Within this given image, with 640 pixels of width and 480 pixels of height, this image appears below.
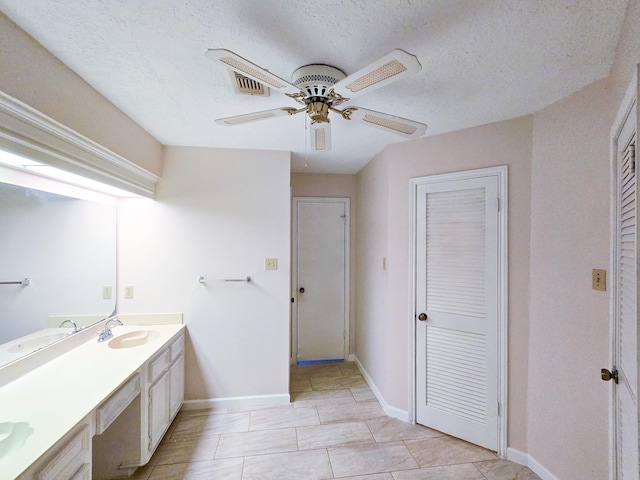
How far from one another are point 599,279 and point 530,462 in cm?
139

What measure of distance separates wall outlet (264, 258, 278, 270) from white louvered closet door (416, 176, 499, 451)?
50.8 inches

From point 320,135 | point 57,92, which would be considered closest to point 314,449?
point 320,135

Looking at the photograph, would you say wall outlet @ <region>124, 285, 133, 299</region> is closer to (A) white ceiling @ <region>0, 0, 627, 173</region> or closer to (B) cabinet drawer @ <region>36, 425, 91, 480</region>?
(B) cabinet drawer @ <region>36, 425, 91, 480</region>

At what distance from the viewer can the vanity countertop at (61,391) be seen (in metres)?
1.03

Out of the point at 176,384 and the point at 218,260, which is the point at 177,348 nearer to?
the point at 176,384

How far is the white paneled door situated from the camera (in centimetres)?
204

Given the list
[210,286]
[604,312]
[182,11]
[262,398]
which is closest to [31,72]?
[182,11]

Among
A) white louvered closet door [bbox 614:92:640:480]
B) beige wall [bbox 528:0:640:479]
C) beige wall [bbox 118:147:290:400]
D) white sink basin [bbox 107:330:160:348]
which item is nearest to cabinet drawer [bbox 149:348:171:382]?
white sink basin [bbox 107:330:160:348]

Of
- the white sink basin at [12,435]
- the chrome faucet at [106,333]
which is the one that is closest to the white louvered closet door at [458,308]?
the white sink basin at [12,435]

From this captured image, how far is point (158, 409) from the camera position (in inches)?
79.0

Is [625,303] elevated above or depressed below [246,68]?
below

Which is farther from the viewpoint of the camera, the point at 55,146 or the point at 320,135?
the point at 320,135

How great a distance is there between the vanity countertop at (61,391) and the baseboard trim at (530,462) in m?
2.60

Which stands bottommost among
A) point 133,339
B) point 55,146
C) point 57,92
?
point 133,339
